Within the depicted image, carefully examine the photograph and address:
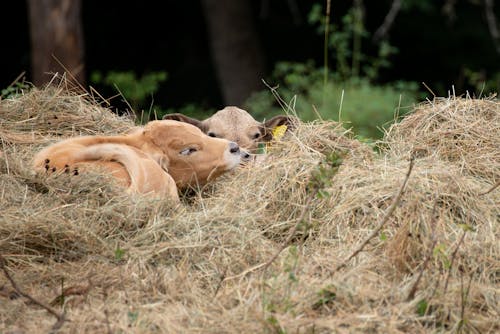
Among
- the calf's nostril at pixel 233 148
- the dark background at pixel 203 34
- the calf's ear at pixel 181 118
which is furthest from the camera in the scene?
the dark background at pixel 203 34

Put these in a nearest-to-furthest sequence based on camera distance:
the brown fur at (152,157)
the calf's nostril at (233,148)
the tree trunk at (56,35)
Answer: the brown fur at (152,157) < the calf's nostril at (233,148) < the tree trunk at (56,35)

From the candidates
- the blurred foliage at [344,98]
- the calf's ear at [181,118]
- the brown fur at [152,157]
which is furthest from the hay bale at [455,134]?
the blurred foliage at [344,98]

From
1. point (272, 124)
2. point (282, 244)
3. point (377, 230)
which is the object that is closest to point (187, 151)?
point (272, 124)

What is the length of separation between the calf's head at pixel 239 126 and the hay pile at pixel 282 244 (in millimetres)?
1965

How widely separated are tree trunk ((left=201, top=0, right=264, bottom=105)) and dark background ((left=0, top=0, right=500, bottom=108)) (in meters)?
0.65

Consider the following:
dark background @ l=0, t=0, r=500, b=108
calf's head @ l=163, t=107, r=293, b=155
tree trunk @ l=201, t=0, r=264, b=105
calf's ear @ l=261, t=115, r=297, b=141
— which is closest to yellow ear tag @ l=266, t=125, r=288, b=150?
calf's ear @ l=261, t=115, r=297, b=141

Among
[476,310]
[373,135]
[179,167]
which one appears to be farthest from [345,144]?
[373,135]

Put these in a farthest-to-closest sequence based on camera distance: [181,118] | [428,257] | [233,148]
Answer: [181,118], [233,148], [428,257]

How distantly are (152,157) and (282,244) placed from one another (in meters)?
2.02

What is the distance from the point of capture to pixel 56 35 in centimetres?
1360

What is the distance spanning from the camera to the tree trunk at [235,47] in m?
16.8

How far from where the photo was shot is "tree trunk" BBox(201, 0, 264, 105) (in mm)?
16766

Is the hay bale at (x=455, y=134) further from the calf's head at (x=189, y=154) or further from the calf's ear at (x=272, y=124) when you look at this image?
the calf's ear at (x=272, y=124)

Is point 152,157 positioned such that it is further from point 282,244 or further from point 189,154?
point 282,244
